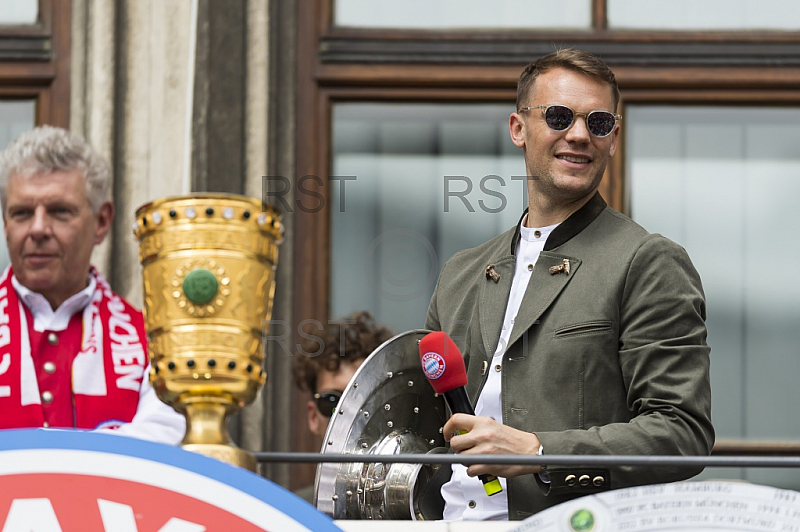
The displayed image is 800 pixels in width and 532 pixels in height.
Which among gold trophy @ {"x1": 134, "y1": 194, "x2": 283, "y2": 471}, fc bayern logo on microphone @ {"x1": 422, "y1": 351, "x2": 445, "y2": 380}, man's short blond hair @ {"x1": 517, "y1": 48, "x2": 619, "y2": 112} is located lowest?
fc bayern logo on microphone @ {"x1": 422, "y1": 351, "x2": 445, "y2": 380}

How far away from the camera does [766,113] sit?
5.49m

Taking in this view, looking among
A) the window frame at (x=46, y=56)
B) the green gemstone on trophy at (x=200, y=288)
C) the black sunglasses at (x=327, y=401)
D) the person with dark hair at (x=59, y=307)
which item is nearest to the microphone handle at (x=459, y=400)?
the green gemstone on trophy at (x=200, y=288)

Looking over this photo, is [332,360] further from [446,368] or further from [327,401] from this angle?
[446,368]

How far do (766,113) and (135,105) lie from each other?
8.45 ft

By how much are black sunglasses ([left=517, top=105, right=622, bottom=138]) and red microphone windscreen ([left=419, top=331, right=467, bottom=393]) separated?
764 millimetres

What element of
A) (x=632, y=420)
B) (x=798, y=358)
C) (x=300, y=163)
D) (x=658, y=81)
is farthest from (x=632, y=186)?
(x=632, y=420)

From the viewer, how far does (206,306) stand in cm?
223

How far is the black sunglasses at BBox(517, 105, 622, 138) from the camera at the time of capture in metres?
3.18

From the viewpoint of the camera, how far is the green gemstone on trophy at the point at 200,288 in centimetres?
222

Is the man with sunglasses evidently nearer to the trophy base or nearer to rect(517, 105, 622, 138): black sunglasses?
rect(517, 105, 622, 138): black sunglasses

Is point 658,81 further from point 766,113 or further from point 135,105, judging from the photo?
point 135,105

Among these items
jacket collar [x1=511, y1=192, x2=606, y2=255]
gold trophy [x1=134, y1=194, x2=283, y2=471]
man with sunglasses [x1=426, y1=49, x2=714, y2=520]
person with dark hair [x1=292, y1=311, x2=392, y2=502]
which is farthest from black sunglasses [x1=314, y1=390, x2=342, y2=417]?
gold trophy [x1=134, y1=194, x2=283, y2=471]

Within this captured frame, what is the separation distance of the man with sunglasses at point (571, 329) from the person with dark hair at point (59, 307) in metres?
1.05

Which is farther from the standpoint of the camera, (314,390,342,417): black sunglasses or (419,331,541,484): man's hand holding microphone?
(314,390,342,417): black sunglasses
